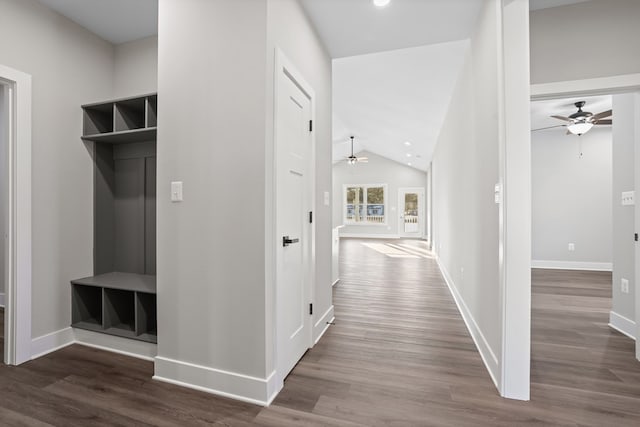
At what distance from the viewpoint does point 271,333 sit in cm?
180

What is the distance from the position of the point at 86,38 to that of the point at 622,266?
18.4ft

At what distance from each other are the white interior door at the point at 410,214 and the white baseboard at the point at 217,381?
11046 mm

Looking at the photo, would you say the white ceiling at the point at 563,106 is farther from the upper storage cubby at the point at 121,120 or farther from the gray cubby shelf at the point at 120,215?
the gray cubby shelf at the point at 120,215

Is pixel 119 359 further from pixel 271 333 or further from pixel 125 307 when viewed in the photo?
pixel 271 333

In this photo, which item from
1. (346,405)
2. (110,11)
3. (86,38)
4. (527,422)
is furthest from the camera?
(86,38)

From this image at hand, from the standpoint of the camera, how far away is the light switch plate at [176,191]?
195 centimetres

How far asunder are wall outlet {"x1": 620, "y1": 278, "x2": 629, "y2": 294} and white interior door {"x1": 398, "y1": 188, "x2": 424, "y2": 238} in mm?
9243

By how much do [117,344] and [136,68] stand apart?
102 inches

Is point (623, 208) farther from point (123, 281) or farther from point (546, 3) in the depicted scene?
point (123, 281)

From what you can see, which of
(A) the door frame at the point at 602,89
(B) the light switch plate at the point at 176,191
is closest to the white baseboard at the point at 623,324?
(A) the door frame at the point at 602,89

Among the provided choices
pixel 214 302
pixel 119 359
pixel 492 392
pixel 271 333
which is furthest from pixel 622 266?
pixel 119 359

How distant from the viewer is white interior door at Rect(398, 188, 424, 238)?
476 inches

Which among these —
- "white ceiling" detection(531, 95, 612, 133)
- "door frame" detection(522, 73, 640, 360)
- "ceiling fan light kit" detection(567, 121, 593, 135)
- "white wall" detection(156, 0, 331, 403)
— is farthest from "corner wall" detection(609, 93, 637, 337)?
"white wall" detection(156, 0, 331, 403)

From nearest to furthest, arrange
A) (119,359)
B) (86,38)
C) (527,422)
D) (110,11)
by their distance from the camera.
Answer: (527,422) < (119,359) < (110,11) < (86,38)
